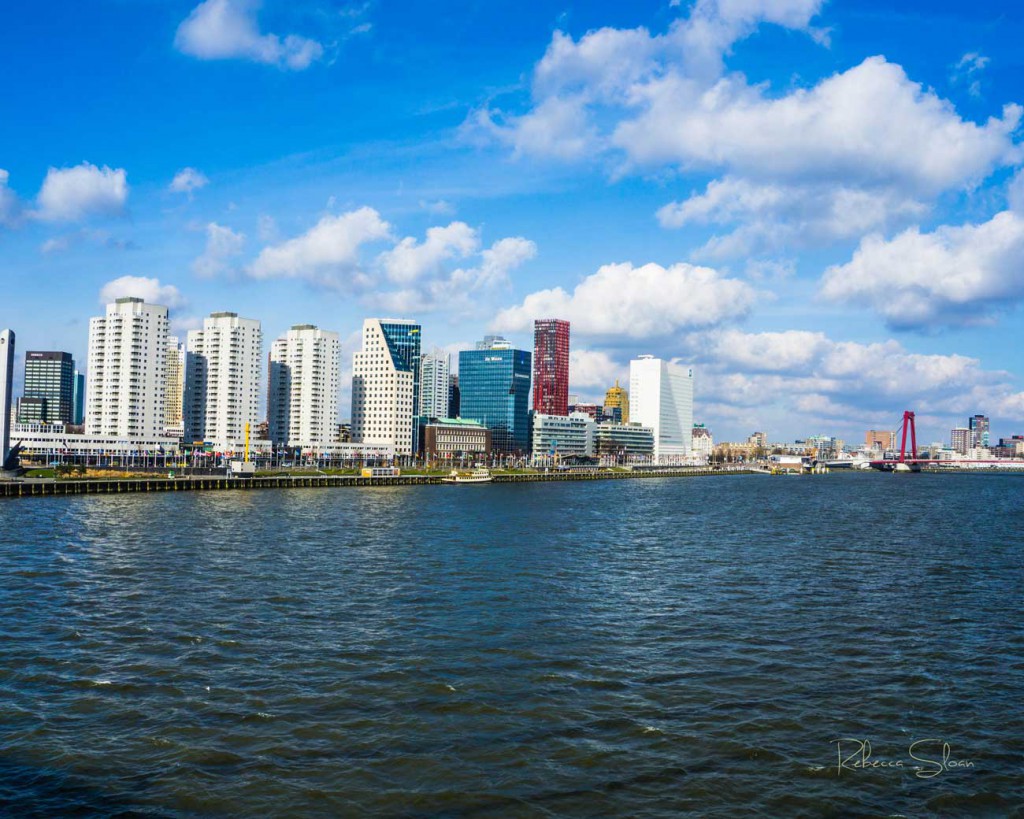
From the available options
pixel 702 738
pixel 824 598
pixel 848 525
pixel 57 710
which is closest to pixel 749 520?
pixel 848 525

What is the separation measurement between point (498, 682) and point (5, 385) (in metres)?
145

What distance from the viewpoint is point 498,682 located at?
2923 centimetres

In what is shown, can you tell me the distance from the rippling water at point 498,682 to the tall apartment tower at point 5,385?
3710 inches

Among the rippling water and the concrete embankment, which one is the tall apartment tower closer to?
the concrete embankment

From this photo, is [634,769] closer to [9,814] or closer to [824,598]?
[9,814]

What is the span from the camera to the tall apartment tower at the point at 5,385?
14175 centimetres

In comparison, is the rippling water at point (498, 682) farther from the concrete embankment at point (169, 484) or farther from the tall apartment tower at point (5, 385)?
the tall apartment tower at point (5, 385)

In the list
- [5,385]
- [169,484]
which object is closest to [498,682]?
[169,484]

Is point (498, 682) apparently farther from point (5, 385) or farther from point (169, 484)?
point (5, 385)

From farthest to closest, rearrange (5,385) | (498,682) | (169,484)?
1. (169,484)
2. (5,385)
3. (498,682)

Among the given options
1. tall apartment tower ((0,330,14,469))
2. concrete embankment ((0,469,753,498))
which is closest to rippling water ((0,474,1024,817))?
concrete embankment ((0,469,753,498))

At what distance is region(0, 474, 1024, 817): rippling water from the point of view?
20859 mm

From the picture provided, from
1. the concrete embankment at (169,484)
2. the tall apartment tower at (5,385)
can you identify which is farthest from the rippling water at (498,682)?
the tall apartment tower at (5,385)

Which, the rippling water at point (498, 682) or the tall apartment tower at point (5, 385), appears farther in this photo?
the tall apartment tower at point (5, 385)
